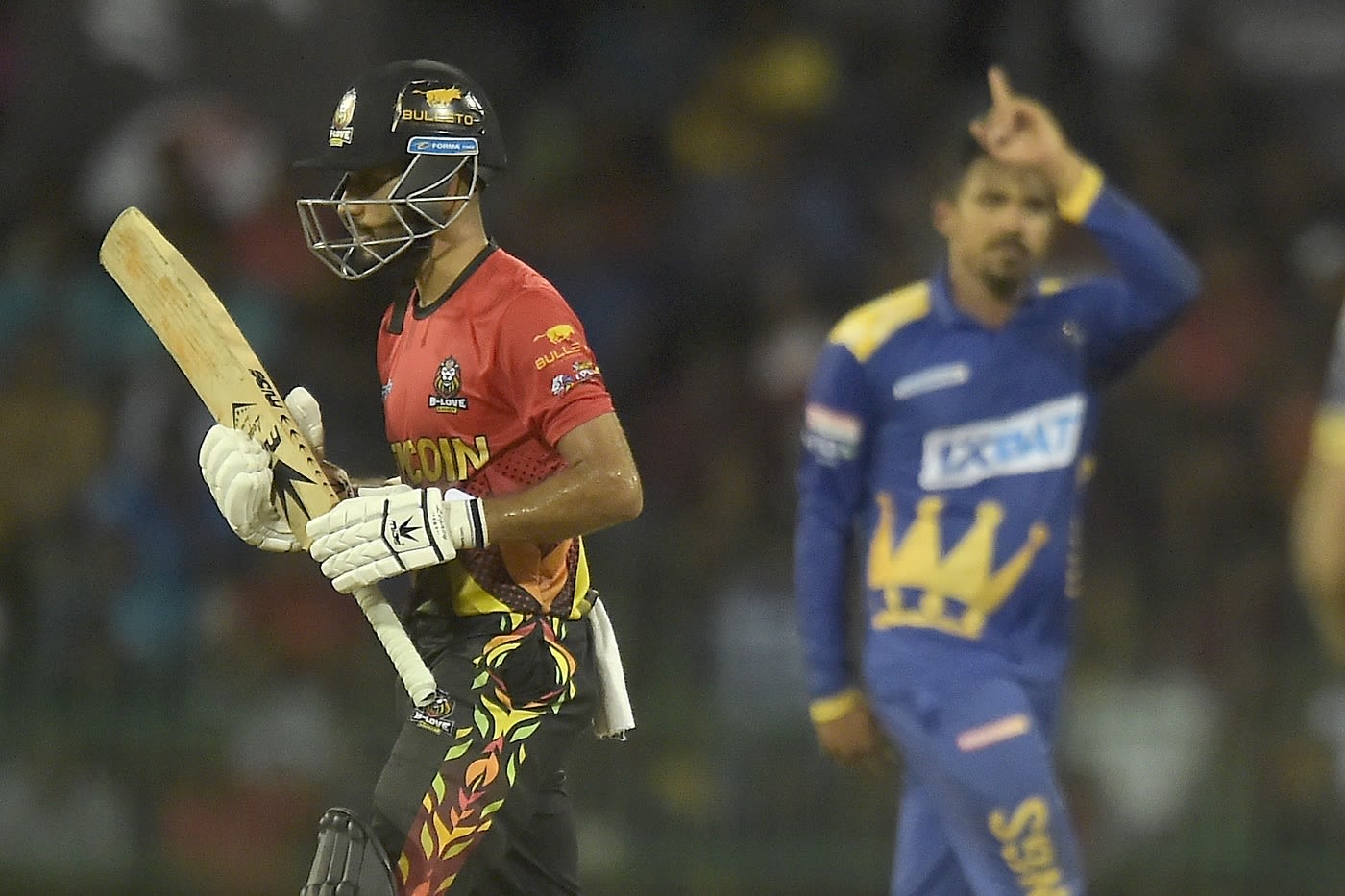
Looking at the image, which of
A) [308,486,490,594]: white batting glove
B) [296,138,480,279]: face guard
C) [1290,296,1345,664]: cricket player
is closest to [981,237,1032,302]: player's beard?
[296,138,480,279]: face guard

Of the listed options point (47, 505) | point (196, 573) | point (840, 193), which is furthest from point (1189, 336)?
point (47, 505)

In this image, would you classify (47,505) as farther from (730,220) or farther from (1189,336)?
(1189,336)

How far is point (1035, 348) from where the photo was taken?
4844 mm

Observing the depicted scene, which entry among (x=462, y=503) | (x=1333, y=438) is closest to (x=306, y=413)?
(x=462, y=503)

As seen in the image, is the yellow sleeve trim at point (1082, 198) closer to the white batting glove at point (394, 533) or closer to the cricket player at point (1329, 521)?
the white batting glove at point (394, 533)

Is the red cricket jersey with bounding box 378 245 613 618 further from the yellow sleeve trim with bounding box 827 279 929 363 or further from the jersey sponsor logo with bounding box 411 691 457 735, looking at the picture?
the yellow sleeve trim with bounding box 827 279 929 363

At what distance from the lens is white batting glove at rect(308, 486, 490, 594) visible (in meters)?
3.79

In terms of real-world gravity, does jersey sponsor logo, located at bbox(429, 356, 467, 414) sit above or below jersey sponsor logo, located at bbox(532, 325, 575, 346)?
below

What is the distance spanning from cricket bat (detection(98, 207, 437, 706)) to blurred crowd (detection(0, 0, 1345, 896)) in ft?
11.2

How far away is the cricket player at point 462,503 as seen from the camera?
3.82 metres

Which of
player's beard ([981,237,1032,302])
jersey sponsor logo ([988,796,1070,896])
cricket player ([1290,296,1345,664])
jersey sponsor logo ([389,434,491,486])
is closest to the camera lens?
cricket player ([1290,296,1345,664])

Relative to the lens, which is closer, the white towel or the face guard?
the face guard

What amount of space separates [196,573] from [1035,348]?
160 inches

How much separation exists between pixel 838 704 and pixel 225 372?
172cm
